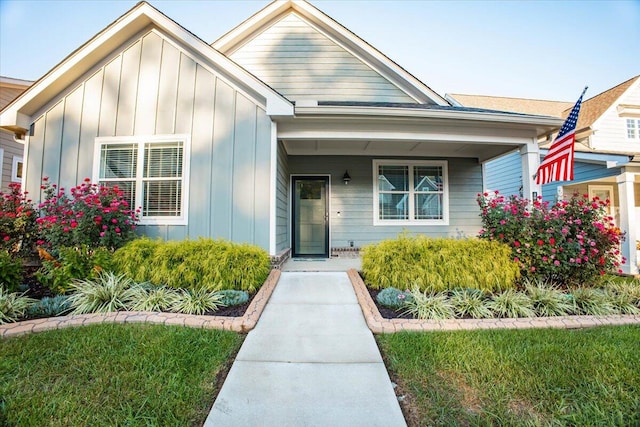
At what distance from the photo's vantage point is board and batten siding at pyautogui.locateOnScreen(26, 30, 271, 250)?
5.07 meters

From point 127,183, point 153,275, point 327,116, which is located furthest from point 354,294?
point 127,183

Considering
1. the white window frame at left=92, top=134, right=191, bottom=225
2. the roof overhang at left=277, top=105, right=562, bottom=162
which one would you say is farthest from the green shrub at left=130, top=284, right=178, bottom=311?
the roof overhang at left=277, top=105, right=562, bottom=162

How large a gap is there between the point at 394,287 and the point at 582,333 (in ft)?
6.69

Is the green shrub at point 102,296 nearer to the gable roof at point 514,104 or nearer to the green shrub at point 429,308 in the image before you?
the green shrub at point 429,308

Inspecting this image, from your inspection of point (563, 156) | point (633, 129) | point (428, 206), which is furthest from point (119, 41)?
point (633, 129)

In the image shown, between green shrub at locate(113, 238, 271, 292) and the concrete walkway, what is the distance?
80 cm

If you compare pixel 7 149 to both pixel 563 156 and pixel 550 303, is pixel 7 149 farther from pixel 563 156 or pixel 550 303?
pixel 563 156

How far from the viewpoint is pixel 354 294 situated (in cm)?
398

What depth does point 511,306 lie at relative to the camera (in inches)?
137

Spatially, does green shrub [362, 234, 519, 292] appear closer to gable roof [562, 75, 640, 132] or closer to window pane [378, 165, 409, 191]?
window pane [378, 165, 409, 191]

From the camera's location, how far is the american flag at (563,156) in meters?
4.79

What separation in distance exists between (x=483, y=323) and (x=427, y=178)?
5.22 meters

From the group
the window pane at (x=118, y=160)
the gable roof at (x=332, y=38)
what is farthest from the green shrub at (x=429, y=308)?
the gable roof at (x=332, y=38)

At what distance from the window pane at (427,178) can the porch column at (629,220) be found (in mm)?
4205
